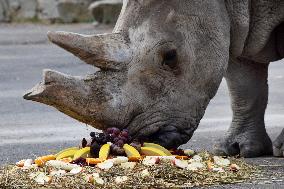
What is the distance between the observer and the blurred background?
33.8 ft

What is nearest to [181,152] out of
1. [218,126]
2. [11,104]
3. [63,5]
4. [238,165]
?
[238,165]

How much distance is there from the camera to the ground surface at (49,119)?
9336 mm

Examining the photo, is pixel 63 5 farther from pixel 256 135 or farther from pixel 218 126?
pixel 256 135

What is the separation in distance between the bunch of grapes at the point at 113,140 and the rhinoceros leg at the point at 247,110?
5.56 ft

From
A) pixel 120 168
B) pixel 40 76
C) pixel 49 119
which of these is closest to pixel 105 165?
pixel 120 168

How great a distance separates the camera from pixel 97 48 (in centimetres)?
708

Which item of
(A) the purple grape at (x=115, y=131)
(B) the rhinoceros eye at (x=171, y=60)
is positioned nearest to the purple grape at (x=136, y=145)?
(A) the purple grape at (x=115, y=131)

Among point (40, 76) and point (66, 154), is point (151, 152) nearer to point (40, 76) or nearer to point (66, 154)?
point (66, 154)

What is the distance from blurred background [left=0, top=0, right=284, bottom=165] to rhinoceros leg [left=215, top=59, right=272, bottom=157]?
1.56 feet

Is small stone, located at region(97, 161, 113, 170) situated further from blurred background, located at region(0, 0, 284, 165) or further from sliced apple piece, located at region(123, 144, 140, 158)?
blurred background, located at region(0, 0, 284, 165)

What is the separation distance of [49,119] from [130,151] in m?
5.05

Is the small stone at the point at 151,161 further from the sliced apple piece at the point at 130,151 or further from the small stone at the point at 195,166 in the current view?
the small stone at the point at 195,166

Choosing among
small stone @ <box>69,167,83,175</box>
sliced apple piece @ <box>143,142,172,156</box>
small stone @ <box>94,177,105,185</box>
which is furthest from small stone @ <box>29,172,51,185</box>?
sliced apple piece @ <box>143,142,172,156</box>

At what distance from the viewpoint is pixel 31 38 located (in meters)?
24.1
